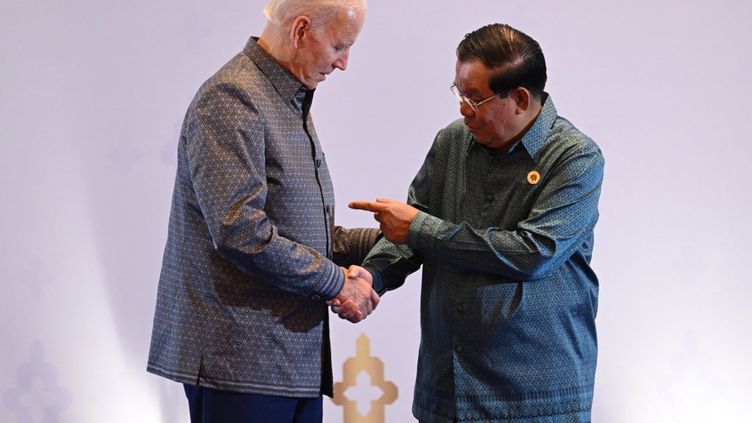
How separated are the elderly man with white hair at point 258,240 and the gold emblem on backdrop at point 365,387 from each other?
1.08m

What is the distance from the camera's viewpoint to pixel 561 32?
330cm

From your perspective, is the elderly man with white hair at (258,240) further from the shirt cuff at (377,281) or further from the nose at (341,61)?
the shirt cuff at (377,281)

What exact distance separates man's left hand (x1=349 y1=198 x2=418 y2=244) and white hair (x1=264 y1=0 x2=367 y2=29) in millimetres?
407

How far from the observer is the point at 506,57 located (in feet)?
7.36

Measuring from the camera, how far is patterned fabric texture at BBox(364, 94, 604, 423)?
2.21 m

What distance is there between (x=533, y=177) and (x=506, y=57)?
0.26 meters

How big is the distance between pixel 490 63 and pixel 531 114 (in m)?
0.15

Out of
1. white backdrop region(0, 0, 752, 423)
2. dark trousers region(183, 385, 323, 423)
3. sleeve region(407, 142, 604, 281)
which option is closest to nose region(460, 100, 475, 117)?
sleeve region(407, 142, 604, 281)

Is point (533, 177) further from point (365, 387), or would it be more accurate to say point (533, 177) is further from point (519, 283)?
point (365, 387)

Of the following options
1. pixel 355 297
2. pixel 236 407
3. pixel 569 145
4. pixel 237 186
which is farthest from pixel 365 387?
pixel 237 186
